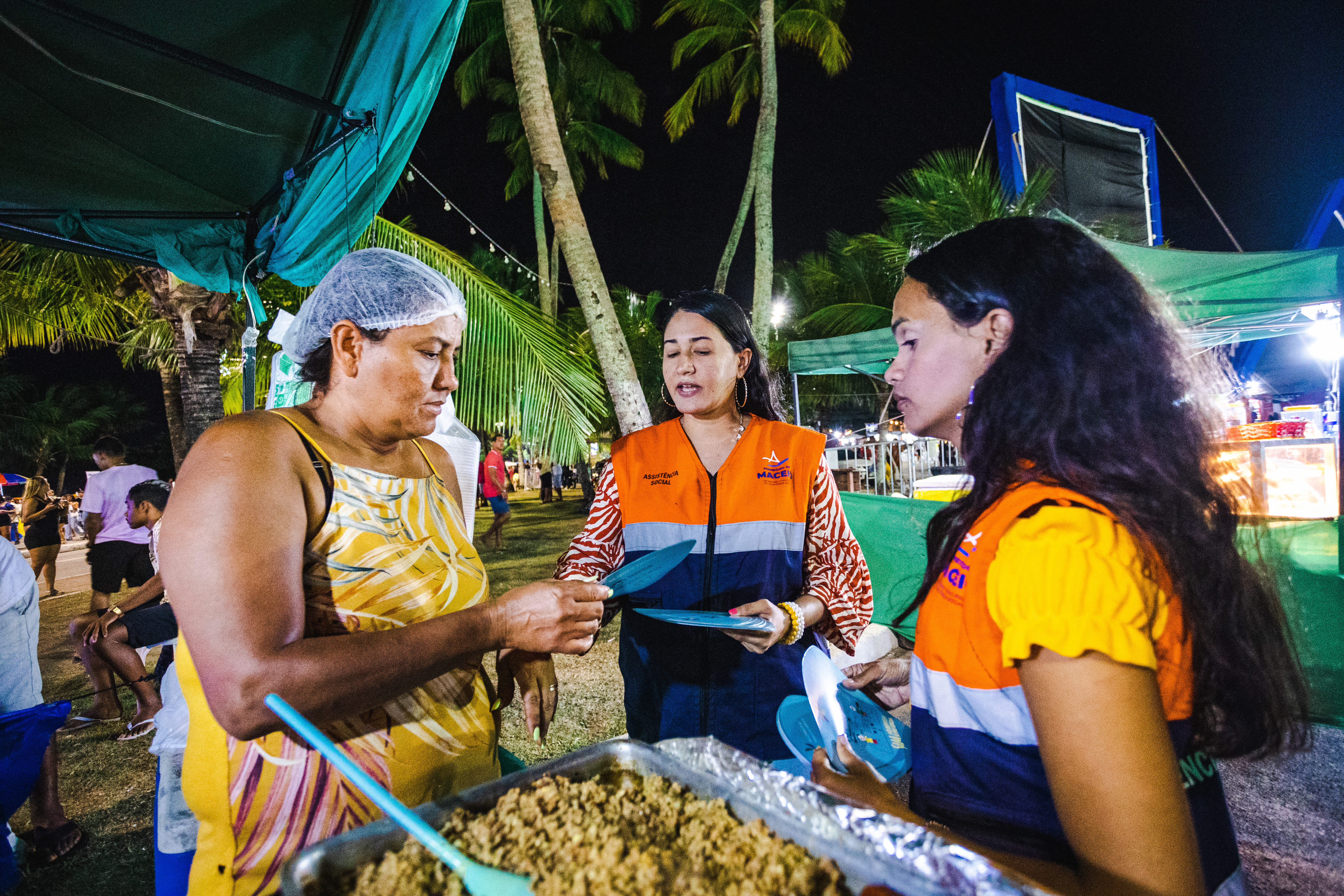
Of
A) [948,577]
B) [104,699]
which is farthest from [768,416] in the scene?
[104,699]

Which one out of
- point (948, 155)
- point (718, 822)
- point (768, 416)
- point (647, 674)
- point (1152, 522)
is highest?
point (948, 155)

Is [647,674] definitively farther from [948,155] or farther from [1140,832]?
A: [948,155]

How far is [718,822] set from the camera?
3.16 feet

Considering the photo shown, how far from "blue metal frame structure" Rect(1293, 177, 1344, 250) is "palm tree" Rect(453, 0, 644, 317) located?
1514 cm

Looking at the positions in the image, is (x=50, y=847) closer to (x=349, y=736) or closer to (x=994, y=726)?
(x=349, y=736)

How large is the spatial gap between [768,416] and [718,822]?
175 centimetres

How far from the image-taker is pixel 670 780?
3.54 ft

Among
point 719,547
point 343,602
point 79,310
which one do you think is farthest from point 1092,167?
point 79,310

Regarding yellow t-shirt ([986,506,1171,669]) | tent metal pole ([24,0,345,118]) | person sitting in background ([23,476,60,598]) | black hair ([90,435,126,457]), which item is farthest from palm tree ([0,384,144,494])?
yellow t-shirt ([986,506,1171,669])

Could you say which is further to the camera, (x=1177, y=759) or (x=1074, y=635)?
(x=1177, y=759)

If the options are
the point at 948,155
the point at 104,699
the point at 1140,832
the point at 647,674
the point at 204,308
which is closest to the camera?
the point at 1140,832

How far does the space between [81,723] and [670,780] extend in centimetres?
652

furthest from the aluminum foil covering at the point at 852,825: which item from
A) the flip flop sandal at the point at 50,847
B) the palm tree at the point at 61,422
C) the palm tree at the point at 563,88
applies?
the palm tree at the point at 61,422

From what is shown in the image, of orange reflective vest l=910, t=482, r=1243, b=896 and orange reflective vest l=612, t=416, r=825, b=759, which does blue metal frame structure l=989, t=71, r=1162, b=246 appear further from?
orange reflective vest l=910, t=482, r=1243, b=896
